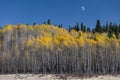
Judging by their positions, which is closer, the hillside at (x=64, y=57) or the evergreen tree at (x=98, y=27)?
the hillside at (x=64, y=57)

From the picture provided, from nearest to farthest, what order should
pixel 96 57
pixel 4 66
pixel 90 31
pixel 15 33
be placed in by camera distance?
pixel 96 57 < pixel 4 66 < pixel 15 33 < pixel 90 31

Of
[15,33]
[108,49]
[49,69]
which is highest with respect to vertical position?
[15,33]

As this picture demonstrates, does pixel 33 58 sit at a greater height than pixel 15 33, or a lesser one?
lesser

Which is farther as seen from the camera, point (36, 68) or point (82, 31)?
point (82, 31)

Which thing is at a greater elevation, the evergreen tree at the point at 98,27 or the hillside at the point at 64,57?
the evergreen tree at the point at 98,27

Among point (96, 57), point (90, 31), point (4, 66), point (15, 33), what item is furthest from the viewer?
point (90, 31)

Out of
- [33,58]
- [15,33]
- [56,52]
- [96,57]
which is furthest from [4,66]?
[15,33]

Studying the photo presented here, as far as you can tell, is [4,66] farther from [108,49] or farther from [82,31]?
[82,31]

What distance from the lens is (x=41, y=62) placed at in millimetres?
124250

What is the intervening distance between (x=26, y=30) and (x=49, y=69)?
67342 millimetres

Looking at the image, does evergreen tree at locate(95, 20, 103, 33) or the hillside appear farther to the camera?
evergreen tree at locate(95, 20, 103, 33)

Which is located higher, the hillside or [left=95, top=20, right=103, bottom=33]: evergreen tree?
[left=95, top=20, right=103, bottom=33]: evergreen tree

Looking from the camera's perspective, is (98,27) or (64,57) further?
(98,27)

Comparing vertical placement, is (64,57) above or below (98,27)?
below
